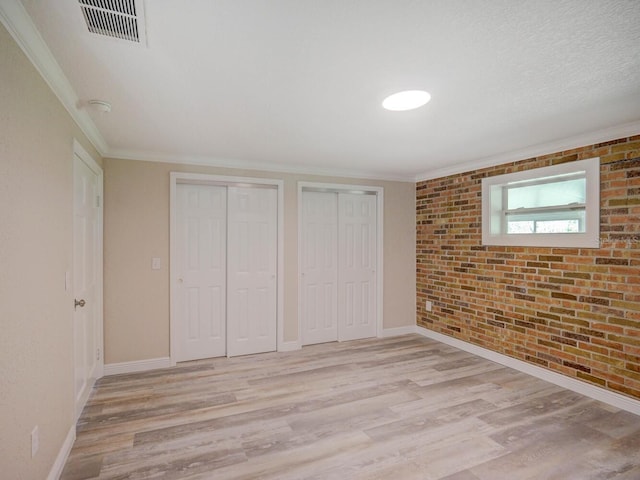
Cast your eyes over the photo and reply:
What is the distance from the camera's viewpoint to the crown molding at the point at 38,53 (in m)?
1.32


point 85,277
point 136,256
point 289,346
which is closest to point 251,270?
point 289,346

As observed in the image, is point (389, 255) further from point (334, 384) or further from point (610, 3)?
point (610, 3)

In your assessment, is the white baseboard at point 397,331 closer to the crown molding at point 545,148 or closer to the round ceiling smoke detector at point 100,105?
the crown molding at point 545,148

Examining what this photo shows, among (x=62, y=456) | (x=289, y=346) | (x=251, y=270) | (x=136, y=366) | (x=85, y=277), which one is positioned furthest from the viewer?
(x=289, y=346)

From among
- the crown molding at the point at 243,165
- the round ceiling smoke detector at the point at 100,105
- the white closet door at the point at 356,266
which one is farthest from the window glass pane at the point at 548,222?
the round ceiling smoke detector at the point at 100,105

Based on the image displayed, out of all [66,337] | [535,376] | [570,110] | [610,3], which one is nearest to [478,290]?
[535,376]

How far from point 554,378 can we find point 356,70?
3430 millimetres

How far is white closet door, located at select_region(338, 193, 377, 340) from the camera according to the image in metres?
4.69

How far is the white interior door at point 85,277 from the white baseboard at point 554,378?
4095 millimetres

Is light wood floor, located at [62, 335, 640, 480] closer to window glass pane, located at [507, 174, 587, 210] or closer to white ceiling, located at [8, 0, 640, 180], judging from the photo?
window glass pane, located at [507, 174, 587, 210]

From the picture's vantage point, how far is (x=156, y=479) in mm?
1958

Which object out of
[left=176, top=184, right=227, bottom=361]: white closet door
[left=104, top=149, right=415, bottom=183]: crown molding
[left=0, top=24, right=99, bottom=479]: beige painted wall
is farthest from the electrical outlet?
[left=104, top=149, right=415, bottom=183]: crown molding

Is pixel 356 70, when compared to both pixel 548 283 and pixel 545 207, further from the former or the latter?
pixel 548 283

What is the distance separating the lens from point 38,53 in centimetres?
160
